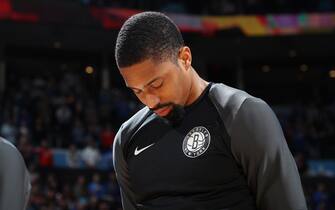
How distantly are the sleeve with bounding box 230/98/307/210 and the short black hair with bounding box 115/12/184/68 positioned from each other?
0.29m

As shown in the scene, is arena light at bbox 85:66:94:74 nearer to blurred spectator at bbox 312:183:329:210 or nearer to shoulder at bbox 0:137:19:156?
blurred spectator at bbox 312:183:329:210

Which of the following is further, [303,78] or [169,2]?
[303,78]

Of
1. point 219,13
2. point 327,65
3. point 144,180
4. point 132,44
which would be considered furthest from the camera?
point 327,65

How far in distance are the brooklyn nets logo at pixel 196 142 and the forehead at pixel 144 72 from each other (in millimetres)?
212

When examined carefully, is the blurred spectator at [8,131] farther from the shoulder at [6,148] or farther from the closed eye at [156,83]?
the closed eye at [156,83]

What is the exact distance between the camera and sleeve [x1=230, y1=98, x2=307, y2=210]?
1.79 metres

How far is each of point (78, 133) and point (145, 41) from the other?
11499 millimetres

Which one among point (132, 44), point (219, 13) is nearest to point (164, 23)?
point (132, 44)

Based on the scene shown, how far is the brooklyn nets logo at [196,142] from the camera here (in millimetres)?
1874

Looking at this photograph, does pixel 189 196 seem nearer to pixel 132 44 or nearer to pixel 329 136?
pixel 132 44

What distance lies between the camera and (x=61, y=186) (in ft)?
36.5

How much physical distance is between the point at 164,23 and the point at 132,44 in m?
0.13

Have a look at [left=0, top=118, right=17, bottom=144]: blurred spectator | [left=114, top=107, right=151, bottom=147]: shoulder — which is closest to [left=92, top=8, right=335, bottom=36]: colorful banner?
[left=0, top=118, right=17, bottom=144]: blurred spectator

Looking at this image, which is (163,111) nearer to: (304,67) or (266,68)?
(266,68)
